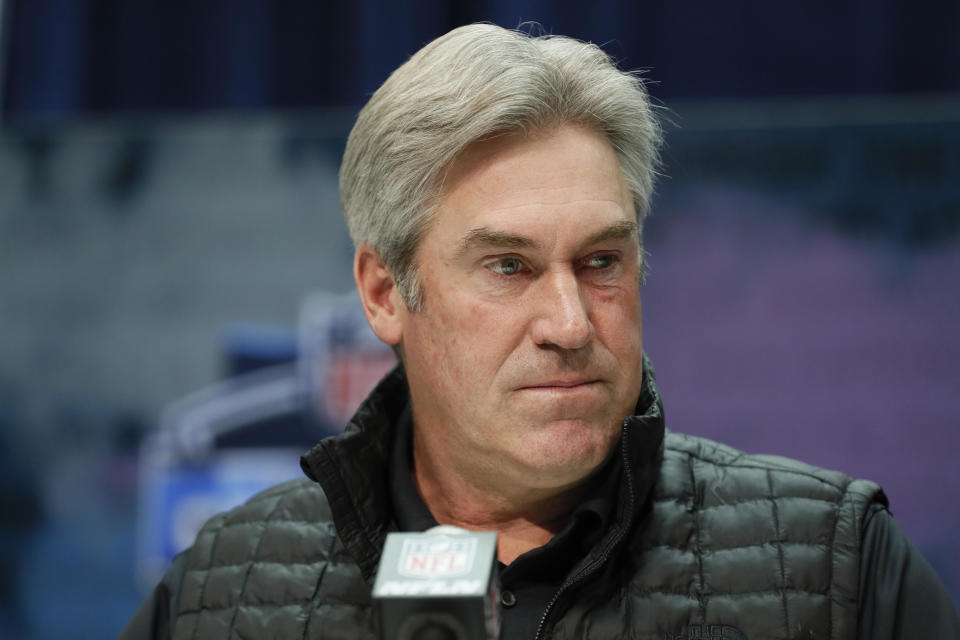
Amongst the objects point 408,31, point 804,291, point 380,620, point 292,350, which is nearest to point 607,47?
point 408,31

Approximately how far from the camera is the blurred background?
2168 millimetres

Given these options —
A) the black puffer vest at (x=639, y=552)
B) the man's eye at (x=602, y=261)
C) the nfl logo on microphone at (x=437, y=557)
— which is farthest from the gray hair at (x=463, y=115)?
the nfl logo on microphone at (x=437, y=557)

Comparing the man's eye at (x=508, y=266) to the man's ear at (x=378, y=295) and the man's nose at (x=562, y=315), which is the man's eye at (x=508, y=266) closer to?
the man's nose at (x=562, y=315)

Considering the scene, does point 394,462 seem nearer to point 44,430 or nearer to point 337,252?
point 337,252

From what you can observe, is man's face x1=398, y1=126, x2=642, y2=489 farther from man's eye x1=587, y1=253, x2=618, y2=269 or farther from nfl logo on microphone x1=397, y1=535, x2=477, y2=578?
nfl logo on microphone x1=397, y1=535, x2=477, y2=578

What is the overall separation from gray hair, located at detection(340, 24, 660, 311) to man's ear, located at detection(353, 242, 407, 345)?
0.03m

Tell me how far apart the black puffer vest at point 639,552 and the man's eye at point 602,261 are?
0.16 metres

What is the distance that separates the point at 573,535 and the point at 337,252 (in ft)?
3.90

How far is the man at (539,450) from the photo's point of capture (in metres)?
1.30

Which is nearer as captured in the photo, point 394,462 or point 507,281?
point 507,281

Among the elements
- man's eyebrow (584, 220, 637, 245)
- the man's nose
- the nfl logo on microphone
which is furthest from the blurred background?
the nfl logo on microphone

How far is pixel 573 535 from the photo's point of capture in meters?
1.36

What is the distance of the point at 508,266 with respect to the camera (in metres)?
1.36

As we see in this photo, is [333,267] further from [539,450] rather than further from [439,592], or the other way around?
[439,592]
